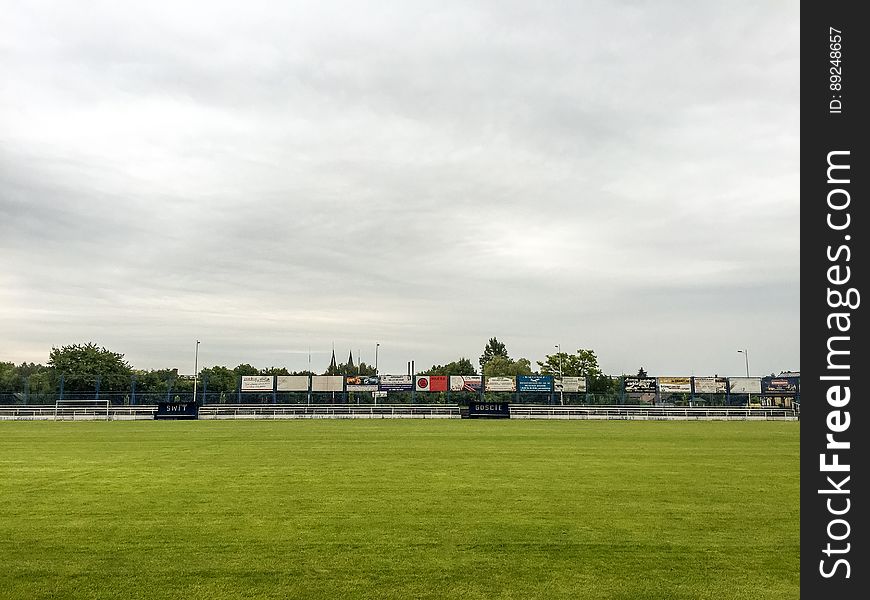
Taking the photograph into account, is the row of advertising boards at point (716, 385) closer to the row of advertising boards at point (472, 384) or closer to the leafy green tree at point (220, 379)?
the row of advertising boards at point (472, 384)

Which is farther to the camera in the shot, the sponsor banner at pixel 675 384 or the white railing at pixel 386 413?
the sponsor banner at pixel 675 384

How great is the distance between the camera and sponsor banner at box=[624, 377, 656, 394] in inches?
2886

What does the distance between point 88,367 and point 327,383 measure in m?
36.9

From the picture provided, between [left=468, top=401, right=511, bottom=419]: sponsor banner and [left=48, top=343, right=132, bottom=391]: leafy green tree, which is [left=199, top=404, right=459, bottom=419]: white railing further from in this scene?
[left=48, top=343, right=132, bottom=391]: leafy green tree

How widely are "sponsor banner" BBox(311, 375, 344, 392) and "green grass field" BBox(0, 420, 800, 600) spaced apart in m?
51.1

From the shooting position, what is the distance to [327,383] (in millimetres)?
71375

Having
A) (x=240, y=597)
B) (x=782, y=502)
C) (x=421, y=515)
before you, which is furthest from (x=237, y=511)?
(x=782, y=502)

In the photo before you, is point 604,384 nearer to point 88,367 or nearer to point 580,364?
point 580,364

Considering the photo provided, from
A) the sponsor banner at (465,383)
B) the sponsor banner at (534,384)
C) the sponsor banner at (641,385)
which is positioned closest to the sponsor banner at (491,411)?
the sponsor banner at (465,383)

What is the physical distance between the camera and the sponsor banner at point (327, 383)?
70537 millimetres

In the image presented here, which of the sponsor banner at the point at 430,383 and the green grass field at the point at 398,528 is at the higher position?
the green grass field at the point at 398,528

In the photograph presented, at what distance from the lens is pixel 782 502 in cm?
1226
